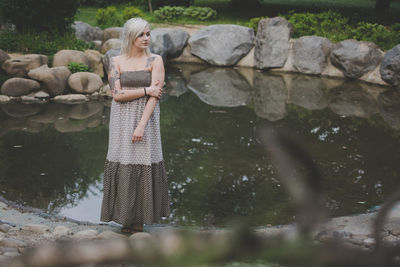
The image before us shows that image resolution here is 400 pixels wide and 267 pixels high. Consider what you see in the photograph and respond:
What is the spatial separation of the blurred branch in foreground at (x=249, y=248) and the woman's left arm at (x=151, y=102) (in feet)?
14.0

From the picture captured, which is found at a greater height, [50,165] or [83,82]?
[83,82]

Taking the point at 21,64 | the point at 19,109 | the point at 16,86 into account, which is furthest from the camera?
the point at 21,64

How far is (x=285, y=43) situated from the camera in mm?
16812

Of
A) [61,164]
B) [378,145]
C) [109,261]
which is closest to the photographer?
[109,261]

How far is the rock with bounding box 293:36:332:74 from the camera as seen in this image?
16.1 m

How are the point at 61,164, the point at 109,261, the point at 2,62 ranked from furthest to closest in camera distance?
the point at 2,62 < the point at 61,164 < the point at 109,261

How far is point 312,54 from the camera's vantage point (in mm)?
16141

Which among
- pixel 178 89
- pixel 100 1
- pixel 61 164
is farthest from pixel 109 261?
pixel 100 1

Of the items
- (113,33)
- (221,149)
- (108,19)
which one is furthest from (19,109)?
(108,19)

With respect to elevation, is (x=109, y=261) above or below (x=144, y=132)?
above

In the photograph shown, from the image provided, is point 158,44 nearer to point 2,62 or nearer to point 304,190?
point 2,62

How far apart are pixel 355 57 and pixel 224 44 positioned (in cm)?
433

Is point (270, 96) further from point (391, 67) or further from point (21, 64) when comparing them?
point (21, 64)

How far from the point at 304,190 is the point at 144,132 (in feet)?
14.3
